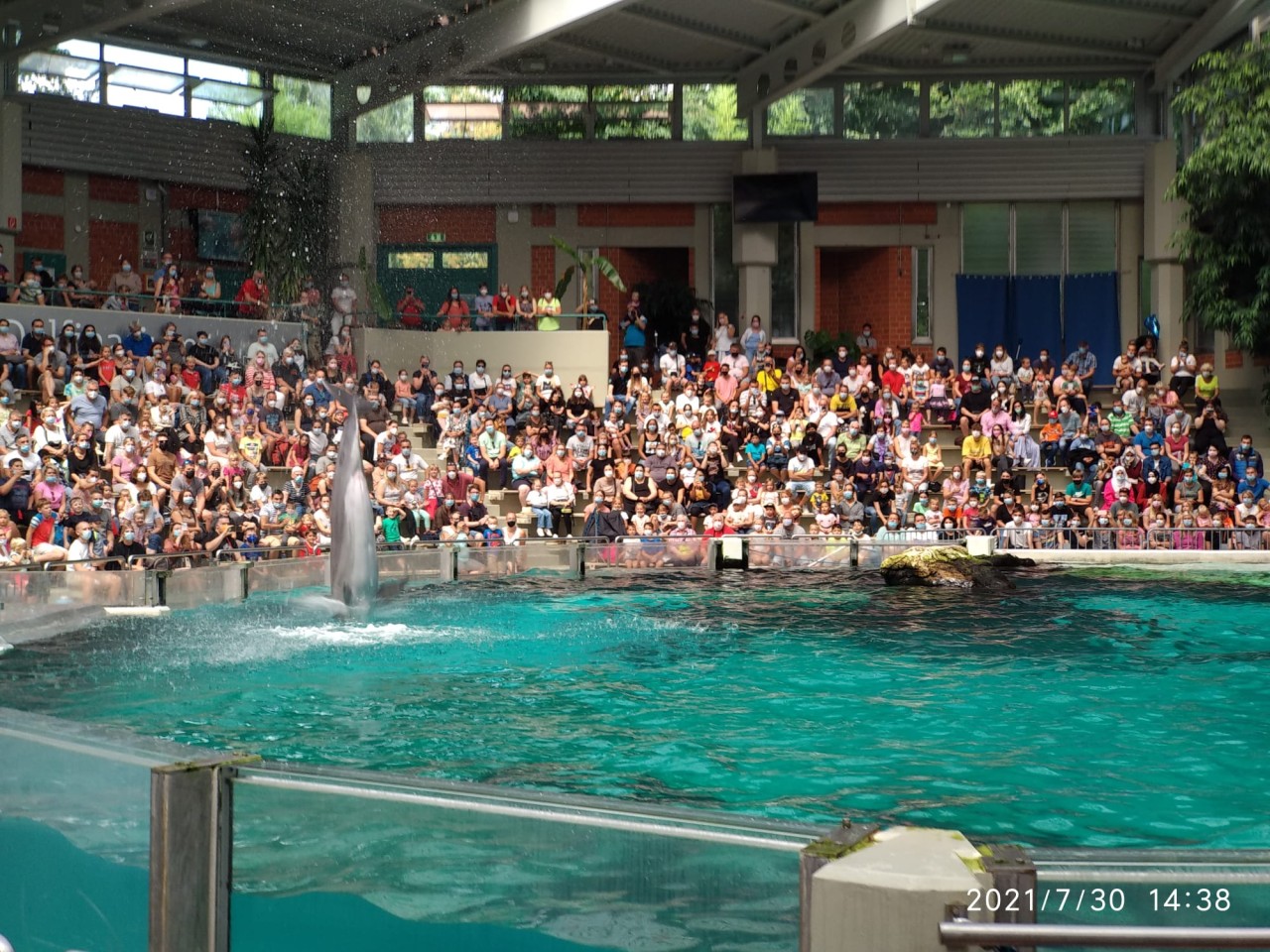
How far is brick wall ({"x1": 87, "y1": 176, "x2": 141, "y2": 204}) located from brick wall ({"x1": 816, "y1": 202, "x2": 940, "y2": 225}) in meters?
14.4

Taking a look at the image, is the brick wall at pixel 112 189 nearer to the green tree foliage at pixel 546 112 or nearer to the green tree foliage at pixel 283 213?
the green tree foliage at pixel 283 213

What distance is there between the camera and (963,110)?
32.1 metres

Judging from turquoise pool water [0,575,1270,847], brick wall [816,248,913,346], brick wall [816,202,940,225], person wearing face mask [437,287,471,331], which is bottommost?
turquoise pool water [0,575,1270,847]

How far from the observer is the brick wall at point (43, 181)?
27.8m

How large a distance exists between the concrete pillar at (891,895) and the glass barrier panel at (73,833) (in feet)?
5.66

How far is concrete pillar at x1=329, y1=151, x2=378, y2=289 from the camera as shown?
30250 mm

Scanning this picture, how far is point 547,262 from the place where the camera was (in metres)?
32.6

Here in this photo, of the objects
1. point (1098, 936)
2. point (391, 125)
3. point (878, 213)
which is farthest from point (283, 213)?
point (1098, 936)

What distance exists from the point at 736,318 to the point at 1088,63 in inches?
362

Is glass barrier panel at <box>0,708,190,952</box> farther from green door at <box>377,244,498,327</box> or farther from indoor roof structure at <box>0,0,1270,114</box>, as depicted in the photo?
green door at <box>377,244,498,327</box>

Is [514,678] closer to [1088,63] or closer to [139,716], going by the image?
[139,716]

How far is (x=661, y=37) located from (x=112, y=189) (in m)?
11.4

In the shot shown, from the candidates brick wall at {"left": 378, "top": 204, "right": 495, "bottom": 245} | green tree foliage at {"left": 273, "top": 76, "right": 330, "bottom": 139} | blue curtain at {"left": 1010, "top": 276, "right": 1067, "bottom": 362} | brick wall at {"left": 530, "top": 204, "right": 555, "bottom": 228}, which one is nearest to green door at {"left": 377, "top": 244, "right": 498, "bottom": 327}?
brick wall at {"left": 378, "top": 204, "right": 495, "bottom": 245}

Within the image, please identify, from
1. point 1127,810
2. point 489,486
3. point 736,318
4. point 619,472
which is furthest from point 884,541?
point 736,318
